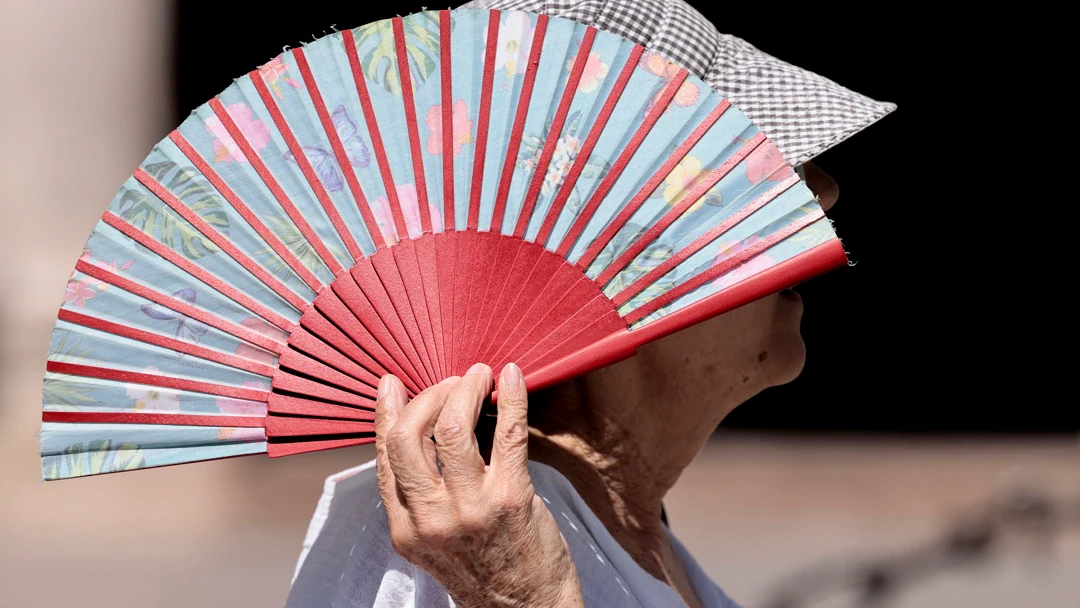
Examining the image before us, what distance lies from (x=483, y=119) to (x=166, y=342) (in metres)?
0.42

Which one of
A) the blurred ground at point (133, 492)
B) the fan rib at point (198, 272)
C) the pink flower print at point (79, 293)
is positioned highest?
the fan rib at point (198, 272)

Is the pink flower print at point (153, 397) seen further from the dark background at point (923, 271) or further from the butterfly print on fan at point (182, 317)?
the dark background at point (923, 271)

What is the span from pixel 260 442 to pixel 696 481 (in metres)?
5.16

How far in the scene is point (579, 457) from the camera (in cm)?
143

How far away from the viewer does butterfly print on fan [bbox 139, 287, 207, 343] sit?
117cm

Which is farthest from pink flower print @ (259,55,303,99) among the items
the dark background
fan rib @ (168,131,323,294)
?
the dark background

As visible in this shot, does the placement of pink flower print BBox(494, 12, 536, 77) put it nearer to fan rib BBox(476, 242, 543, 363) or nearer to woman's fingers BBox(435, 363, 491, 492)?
fan rib BBox(476, 242, 543, 363)

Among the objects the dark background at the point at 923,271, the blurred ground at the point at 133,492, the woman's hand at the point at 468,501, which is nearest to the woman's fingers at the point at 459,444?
the woman's hand at the point at 468,501

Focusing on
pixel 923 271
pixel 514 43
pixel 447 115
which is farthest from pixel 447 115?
pixel 923 271

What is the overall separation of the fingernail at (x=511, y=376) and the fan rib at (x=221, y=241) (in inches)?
9.4

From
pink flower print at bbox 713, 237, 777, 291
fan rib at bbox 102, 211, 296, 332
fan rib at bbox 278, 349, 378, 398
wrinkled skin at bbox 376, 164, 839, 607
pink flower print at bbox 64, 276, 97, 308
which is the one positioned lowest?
wrinkled skin at bbox 376, 164, 839, 607

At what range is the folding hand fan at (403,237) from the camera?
3.71 ft

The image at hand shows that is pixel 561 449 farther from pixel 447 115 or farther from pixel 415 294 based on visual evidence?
pixel 447 115

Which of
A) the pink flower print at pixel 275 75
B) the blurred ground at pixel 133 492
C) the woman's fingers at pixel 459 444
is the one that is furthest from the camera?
the blurred ground at pixel 133 492
